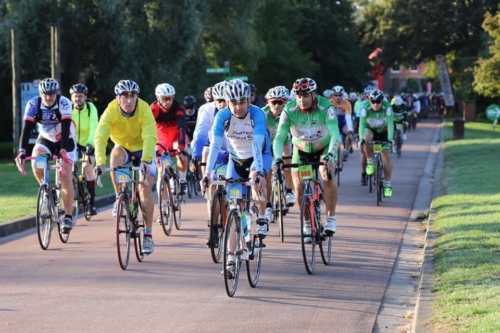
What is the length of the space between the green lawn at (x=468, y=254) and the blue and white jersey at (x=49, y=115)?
4.58m

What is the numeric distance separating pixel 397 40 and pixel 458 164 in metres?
57.0

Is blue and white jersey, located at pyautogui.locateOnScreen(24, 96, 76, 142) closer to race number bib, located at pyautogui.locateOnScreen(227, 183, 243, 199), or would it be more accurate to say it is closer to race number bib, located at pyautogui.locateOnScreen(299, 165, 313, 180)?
race number bib, located at pyautogui.locateOnScreen(299, 165, 313, 180)

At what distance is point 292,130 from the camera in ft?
41.3

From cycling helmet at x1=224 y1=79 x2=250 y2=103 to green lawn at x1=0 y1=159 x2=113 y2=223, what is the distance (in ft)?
20.1

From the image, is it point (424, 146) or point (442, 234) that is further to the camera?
point (424, 146)

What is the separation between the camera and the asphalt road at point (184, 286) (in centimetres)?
863

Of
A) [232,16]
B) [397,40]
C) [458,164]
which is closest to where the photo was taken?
[458,164]

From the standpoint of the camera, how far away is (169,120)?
15.6 metres

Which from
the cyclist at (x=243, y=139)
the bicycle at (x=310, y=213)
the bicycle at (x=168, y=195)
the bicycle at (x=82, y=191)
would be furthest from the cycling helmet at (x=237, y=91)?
the bicycle at (x=82, y=191)

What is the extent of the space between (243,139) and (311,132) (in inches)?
66.7

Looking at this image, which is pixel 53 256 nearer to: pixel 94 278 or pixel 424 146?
pixel 94 278

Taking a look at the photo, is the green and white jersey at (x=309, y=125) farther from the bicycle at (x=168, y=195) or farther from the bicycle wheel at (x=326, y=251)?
the bicycle at (x=168, y=195)

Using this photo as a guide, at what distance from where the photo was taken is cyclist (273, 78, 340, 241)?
11812 mm

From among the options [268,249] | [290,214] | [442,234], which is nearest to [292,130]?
[268,249]
